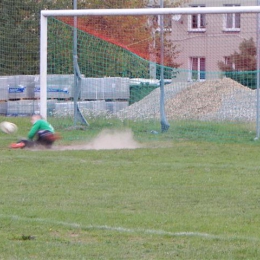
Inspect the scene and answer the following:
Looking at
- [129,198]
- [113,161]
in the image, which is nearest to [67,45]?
[113,161]

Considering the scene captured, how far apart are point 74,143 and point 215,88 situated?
5.37 m

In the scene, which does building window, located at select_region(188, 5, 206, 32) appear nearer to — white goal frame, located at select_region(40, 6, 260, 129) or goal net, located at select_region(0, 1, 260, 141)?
goal net, located at select_region(0, 1, 260, 141)

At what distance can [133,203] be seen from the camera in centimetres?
966

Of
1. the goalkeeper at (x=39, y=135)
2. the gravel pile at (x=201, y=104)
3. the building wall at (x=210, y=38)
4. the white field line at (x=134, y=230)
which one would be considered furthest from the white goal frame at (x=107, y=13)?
the white field line at (x=134, y=230)

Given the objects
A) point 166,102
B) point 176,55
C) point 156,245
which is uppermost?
point 176,55

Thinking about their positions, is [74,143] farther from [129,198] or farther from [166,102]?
[129,198]

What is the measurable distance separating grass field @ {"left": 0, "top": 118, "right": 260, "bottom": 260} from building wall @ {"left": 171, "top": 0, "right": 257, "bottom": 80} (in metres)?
3.95

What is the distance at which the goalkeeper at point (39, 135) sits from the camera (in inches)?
596

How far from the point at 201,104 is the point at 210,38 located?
1.85m

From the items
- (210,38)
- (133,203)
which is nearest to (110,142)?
(210,38)

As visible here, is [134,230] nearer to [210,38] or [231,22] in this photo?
[210,38]

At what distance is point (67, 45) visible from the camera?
19.4 meters

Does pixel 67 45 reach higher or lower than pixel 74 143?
higher

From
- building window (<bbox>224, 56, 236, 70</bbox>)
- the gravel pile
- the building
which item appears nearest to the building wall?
the building
